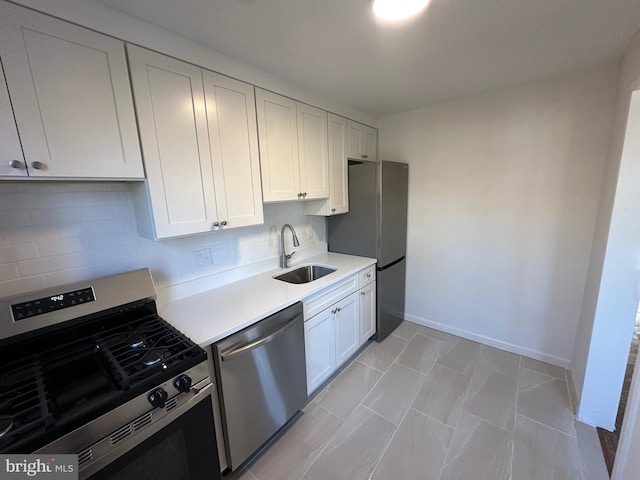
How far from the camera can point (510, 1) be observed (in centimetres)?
113

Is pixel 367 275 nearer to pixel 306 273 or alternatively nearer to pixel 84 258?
pixel 306 273

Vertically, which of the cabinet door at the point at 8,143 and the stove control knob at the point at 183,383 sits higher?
the cabinet door at the point at 8,143

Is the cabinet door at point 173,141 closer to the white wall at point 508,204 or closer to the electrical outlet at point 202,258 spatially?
the electrical outlet at point 202,258

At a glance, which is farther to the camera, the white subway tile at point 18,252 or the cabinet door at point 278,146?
the cabinet door at point 278,146

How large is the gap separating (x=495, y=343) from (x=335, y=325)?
1653 mm

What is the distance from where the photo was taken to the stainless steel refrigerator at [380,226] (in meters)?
2.39

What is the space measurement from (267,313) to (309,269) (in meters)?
0.97

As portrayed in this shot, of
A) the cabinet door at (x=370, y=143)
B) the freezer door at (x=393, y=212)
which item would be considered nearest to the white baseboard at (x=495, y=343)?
the freezer door at (x=393, y=212)

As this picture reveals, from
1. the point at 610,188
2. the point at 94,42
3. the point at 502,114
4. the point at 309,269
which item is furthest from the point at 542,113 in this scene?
the point at 94,42

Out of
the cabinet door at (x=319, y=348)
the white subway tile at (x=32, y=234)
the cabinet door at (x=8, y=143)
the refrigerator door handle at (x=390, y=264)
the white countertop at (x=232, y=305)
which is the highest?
the cabinet door at (x=8, y=143)

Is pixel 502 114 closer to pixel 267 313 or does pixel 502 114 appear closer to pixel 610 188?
pixel 610 188

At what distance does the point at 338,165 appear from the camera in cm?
239

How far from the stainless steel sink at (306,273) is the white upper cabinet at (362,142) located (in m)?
1.11

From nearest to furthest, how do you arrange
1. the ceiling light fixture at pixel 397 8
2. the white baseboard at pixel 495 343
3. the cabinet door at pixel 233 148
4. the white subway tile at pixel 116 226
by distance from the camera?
1. the ceiling light fixture at pixel 397 8
2. the white subway tile at pixel 116 226
3. the cabinet door at pixel 233 148
4. the white baseboard at pixel 495 343
